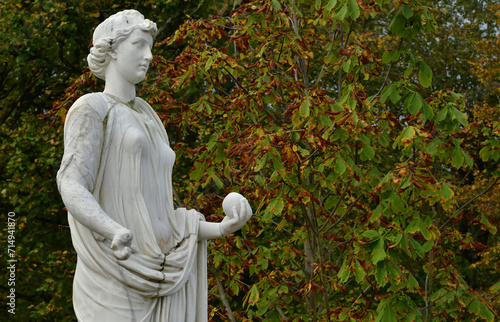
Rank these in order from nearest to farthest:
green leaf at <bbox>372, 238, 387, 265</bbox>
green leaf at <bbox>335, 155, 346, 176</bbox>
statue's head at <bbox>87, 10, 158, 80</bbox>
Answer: statue's head at <bbox>87, 10, 158, 80</bbox> → green leaf at <bbox>372, 238, 387, 265</bbox> → green leaf at <bbox>335, 155, 346, 176</bbox>

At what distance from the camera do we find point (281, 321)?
8891 millimetres

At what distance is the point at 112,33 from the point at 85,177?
0.78 metres

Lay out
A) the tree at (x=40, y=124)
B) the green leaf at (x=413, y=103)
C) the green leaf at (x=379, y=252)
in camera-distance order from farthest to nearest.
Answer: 1. the tree at (x=40, y=124)
2. the green leaf at (x=413, y=103)
3. the green leaf at (x=379, y=252)

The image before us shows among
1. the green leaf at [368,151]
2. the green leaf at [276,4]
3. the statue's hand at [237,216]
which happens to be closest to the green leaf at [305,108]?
the green leaf at [368,151]

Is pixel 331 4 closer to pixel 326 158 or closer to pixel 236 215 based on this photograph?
pixel 326 158

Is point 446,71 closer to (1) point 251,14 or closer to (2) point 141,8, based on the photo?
(2) point 141,8

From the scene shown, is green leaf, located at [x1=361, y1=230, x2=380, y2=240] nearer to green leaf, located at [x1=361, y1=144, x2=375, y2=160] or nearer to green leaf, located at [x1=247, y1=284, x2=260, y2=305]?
green leaf, located at [x1=361, y1=144, x2=375, y2=160]

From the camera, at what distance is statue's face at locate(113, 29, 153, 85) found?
15.1 feet

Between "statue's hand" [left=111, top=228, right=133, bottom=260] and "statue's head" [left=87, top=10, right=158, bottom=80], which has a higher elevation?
"statue's head" [left=87, top=10, right=158, bottom=80]

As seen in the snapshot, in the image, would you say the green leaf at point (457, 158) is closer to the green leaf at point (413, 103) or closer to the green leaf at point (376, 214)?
the green leaf at point (413, 103)

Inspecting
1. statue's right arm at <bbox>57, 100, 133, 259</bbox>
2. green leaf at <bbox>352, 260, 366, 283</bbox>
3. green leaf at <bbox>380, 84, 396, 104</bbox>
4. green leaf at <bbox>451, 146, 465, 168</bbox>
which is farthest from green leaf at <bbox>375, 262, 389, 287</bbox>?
statue's right arm at <bbox>57, 100, 133, 259</bbox>

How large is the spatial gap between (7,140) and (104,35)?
1049 cm

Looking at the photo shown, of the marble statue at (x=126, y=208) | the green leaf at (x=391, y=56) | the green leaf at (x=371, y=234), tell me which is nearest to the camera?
the marble statue at (x=126, y=208)

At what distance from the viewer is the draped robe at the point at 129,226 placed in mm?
4312
